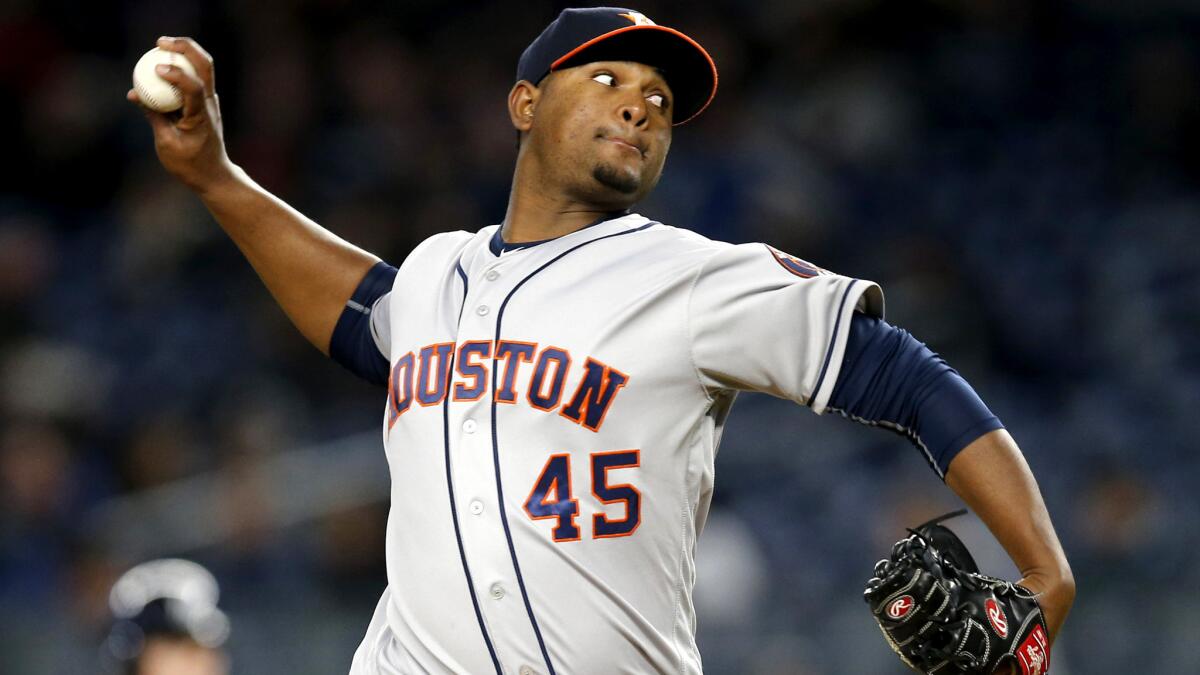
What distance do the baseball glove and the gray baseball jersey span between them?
0.29 metres

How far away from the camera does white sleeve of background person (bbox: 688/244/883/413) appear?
7.59ft

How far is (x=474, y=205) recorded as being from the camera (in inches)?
305

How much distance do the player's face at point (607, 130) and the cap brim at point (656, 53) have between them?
1 cm

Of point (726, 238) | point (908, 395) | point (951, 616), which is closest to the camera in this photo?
point (951, 616)

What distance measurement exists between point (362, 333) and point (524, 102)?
0.52 m

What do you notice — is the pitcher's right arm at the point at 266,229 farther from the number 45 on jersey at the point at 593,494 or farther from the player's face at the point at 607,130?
the number 45 on jersey at the point at 593,494

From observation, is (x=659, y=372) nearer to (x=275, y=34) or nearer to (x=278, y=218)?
(x=278, y=218)

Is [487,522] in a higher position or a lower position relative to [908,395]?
lower

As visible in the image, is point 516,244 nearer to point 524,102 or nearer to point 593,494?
point 524,102

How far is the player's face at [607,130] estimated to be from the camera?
2.64m

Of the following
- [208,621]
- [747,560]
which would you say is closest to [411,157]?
[747,560]

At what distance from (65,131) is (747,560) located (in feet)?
15.2

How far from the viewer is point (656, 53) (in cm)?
270

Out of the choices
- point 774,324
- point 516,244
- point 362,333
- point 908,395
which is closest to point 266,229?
point 362,333
